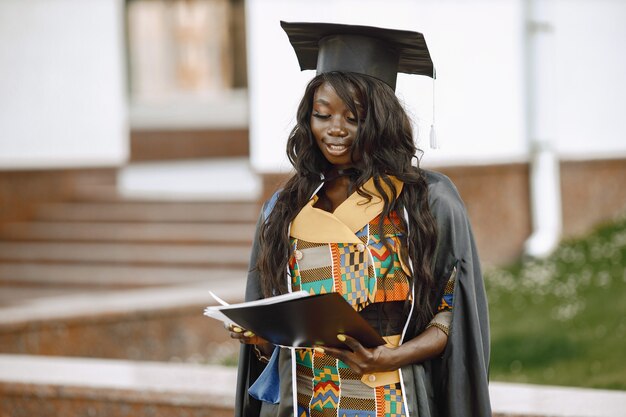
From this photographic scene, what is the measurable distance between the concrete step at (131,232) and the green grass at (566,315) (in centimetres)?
226

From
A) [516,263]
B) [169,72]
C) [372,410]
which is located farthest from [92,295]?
[169,72]

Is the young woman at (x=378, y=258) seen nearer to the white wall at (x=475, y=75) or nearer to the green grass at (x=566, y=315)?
the green grass at (x=566, y=315)

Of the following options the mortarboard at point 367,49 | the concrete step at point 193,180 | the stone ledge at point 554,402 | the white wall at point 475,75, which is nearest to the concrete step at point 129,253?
the concrete step at point 193,180

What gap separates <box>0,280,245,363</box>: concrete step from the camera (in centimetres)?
786

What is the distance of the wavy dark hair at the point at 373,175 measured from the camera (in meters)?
2.99

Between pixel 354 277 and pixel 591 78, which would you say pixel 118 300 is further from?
pixel 354 277

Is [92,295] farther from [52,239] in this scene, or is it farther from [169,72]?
[169,72]

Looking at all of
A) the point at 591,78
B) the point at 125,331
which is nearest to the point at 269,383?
the point at 125,331

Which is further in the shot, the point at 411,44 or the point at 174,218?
the point at 174,218

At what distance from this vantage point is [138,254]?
10031mm

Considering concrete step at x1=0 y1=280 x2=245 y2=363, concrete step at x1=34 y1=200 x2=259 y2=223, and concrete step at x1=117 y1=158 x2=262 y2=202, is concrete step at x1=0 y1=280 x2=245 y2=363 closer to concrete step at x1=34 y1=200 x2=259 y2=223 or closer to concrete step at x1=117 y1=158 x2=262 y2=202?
concrete step at x1=117 y1=158 x2=262 y2=202

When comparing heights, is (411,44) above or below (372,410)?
above

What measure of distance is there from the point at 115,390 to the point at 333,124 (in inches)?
105

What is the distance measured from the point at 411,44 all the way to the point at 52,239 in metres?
7.98
